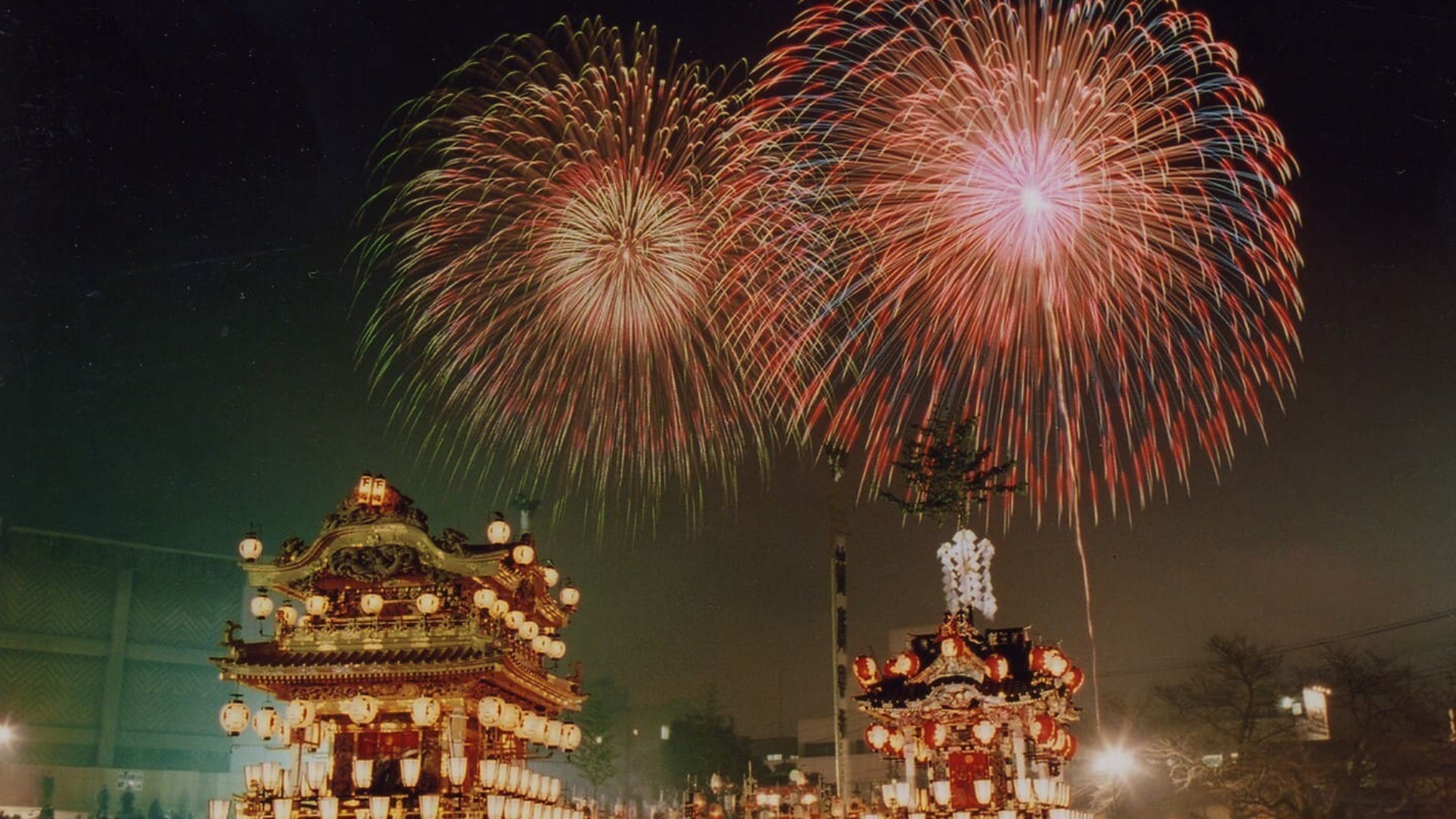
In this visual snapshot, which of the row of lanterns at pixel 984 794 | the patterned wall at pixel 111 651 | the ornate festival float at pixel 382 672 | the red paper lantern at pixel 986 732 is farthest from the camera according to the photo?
the patterned wall at pixel 111 651

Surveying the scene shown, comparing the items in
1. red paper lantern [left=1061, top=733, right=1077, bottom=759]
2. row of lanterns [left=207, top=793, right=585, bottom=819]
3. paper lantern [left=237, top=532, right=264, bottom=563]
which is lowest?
row of lanterns [left=207, top=793, right=585, bottom=819]

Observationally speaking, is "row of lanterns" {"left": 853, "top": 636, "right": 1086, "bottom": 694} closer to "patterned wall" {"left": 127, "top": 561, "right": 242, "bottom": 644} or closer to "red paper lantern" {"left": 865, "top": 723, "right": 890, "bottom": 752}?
"red paper lantern" {"left": 865, "top": 723, "right": 890, "bottom": 752}

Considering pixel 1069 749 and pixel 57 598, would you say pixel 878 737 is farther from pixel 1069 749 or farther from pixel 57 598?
pixel 57 598

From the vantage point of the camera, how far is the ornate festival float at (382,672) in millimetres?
19859

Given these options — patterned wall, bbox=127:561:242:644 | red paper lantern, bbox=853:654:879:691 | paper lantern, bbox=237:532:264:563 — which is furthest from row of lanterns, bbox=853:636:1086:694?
patterned wall, bbox=127:561:242:644

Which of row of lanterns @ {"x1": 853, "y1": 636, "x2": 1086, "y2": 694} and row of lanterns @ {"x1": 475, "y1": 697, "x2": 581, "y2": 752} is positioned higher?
row of lanterns @ {"x1": 853, "y1": 636, "x2": 1086, "y2": 694}

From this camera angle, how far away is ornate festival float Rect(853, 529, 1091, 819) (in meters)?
22.4

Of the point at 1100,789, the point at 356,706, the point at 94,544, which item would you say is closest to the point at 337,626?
the point at 356,706

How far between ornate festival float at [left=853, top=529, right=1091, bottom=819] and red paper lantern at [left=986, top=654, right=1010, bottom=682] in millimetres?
21

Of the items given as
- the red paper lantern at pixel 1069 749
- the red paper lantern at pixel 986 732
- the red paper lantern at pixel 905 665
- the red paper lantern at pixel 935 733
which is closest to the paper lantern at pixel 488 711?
the red paper lantern at pixel 905 665

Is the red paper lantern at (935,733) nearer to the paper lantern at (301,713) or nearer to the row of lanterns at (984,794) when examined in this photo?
the row of lanterns at (984,794)

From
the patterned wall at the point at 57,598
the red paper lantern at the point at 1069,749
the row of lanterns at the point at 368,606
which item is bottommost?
the red paper lantern at the point at 1069,749

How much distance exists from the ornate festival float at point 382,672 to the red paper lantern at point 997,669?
9.16 meters

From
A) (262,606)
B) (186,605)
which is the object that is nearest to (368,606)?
(262,606)
